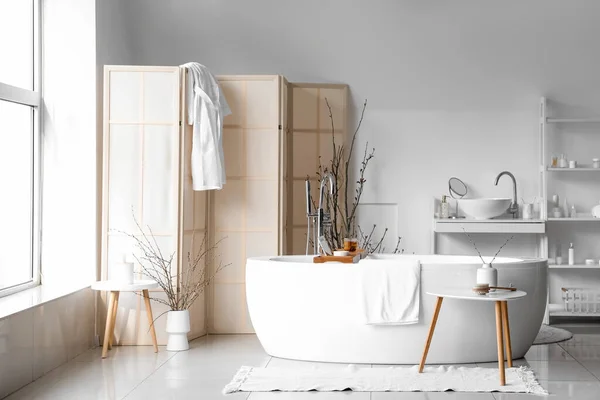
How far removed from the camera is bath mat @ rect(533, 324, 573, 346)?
5863 millimetres

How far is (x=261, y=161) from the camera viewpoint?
616 centimetres

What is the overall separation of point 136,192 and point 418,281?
2.06 metres

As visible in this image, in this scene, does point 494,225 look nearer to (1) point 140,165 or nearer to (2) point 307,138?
(2) point 307,138

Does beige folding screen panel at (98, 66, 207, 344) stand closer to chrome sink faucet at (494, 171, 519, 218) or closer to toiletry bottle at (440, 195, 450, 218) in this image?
toiletry bottle at (440, 195, 450, 218)

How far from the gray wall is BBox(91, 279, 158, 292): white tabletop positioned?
7.66ft

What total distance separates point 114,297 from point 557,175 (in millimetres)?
3871

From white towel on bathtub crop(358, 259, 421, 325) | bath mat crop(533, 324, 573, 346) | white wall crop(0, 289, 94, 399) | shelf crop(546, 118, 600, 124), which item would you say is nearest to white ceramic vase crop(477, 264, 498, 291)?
white towel on bathtub crop(358, 259, 421, 325)

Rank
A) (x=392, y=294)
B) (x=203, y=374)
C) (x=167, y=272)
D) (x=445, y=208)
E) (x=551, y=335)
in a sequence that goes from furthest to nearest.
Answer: (x=445, y=208) → (x=551, y=335) → (x=167, y=272) → (x=392, y=294) → (x=203, y=374)

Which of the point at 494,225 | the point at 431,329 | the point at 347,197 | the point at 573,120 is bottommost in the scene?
the point at 431,329

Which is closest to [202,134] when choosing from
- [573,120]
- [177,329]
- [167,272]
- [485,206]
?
[167,272]

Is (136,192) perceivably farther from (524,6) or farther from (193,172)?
(524,6)

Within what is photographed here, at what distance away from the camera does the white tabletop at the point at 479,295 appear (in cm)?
441

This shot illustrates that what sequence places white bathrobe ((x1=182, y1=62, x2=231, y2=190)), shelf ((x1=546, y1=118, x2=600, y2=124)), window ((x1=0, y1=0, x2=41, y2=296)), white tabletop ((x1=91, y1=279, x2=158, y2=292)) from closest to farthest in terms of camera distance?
window ((x1=0, y1=0, x2=41, y2=296))
white tabletop ((x1=91, y1=279, x2=158, y2=292))
white bathrobe ((x1=182, y1=62, x2=231, y2=190))
shelf ((x1=546, y1=118, x2=600, y2=124))

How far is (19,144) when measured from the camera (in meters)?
5.42
